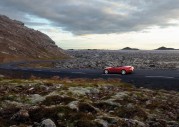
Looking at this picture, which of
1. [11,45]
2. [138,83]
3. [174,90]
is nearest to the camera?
[174,90]

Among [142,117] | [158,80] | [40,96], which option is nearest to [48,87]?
[40,96]

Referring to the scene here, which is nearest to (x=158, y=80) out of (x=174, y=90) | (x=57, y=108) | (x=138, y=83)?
(x=138, y=83)

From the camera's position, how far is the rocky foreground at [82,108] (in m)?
19.8

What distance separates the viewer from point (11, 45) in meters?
173

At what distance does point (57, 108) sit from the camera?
21.4 meters

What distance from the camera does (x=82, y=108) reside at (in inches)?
878

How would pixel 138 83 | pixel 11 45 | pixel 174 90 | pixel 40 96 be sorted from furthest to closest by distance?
pixel 11 45, pixel 138 83, pixel 174 90, pixel 40 96

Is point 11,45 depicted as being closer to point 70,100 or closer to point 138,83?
point 138,83

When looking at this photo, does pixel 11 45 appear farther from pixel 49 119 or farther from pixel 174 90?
pixel 49 119

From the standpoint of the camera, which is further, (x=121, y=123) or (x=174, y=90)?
(x=174, y=90)

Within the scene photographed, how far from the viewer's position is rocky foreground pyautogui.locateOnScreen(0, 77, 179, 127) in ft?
65.0

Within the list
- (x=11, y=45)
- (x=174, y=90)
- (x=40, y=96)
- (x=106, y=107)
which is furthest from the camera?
(x=11, y=45)

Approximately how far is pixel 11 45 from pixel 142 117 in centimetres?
15812

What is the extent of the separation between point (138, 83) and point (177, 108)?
51.5 feet
